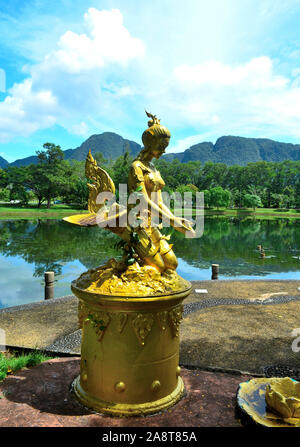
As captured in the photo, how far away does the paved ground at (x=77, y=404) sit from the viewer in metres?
4.18

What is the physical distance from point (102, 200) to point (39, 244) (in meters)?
21.9

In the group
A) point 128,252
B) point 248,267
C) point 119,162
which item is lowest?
point 248,267

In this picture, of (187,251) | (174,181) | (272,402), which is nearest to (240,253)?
(187,251)

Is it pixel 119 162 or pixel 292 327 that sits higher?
pixel 119 162

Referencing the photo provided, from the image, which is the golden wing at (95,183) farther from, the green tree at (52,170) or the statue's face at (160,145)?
the green tree at (52,170)

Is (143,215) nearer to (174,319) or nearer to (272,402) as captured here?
(174,319)

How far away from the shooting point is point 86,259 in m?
20.2

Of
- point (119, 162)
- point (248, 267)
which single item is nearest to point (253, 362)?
point (248, 267)

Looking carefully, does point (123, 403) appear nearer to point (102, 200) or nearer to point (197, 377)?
point (197, 377)

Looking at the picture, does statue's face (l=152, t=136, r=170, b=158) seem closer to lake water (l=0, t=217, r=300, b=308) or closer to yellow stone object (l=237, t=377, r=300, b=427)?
yellow stone object (l=237, t=377, r=300, b=427)

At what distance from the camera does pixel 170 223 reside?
5105 millimetres

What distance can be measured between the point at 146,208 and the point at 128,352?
6.71ft

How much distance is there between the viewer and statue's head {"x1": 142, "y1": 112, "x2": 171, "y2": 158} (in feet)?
16.4
